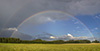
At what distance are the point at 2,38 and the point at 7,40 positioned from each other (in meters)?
7.11

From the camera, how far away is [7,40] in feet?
438

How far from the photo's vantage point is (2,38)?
13638cm
